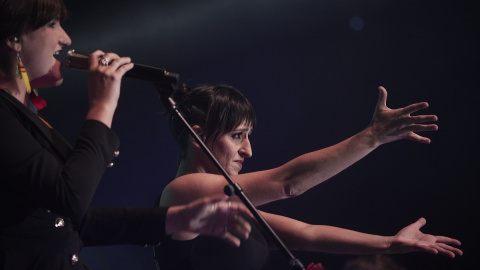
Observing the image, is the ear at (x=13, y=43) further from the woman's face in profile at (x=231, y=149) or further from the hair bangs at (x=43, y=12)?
the woman's face in profile at (x=231, y=149)

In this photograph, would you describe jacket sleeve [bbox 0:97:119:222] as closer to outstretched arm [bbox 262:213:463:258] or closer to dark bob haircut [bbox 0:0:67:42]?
Answer: dark bob haircut [bbox 0:0:67:42]

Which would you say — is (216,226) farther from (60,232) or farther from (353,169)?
(353,169)

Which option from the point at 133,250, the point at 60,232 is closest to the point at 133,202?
the point at 133,250

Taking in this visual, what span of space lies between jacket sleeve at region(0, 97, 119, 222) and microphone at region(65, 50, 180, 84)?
221mm

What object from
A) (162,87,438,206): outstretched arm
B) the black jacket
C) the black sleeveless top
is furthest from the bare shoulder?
the black jacket

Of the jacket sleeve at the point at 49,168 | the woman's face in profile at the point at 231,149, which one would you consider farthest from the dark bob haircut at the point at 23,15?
the woman's face in profile at the point at 231,149

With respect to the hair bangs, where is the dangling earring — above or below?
below

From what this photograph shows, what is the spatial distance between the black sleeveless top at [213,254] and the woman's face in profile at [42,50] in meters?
0.76

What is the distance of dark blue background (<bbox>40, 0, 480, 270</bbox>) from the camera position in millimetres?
2875

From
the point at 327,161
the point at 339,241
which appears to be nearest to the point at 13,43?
the point at 327,161

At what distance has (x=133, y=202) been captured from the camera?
3.48m

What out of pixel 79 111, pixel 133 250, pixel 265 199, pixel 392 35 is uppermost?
pixel 392 35

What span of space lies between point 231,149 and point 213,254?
1.45ft

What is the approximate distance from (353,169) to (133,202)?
156 centimetres
